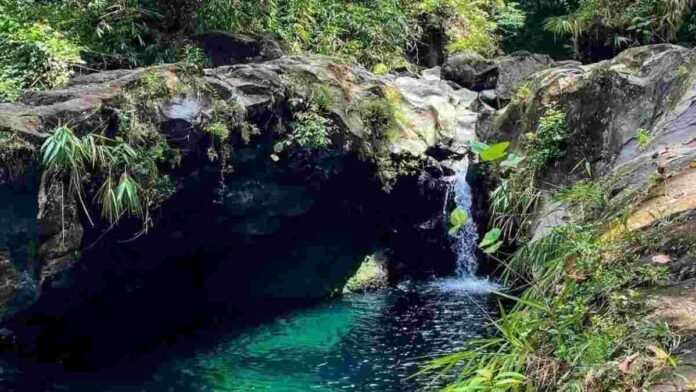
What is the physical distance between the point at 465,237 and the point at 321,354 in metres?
4.46

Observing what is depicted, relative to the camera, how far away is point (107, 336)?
322 inches

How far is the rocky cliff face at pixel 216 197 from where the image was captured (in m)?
6.27

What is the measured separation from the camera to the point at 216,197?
8219 mm

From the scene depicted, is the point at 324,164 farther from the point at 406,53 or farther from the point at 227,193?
the point at 406,53

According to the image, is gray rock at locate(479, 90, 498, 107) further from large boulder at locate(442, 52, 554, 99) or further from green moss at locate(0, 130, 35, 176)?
green moss at locate(0, 130, 35, 176)

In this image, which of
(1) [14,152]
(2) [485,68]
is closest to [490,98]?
(2) [485,68]

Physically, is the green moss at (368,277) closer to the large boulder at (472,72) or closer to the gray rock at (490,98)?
the gray rock at (490,98)

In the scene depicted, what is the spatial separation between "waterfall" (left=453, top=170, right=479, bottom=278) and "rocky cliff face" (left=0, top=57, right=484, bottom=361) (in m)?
0.23

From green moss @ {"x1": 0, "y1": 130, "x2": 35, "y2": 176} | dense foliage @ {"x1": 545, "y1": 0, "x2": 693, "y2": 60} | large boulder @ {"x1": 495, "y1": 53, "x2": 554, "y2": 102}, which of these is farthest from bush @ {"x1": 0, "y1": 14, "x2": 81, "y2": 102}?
dense foliage @ {"x1": 545, "y1": 0, "x2": 693, "y2": 60}

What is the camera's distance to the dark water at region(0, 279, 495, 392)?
6.93 metres

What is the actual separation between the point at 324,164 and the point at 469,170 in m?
3.06

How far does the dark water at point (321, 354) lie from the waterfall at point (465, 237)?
113 centimetres

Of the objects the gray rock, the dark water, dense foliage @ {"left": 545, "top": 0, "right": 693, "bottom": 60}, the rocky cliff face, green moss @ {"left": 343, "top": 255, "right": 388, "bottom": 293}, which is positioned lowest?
the dark water

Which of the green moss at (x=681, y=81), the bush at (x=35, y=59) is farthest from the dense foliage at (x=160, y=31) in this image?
the green moss at (x=681, y=81)
